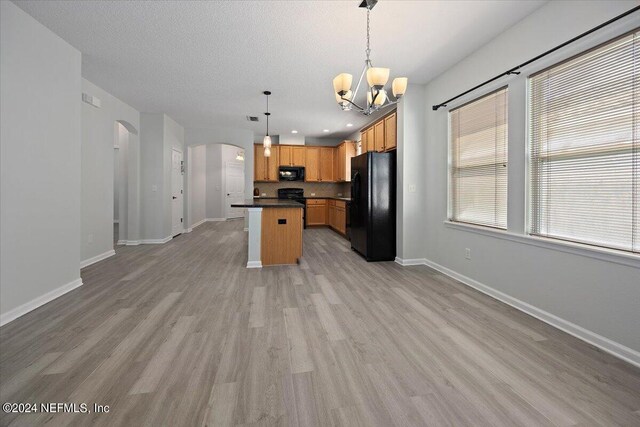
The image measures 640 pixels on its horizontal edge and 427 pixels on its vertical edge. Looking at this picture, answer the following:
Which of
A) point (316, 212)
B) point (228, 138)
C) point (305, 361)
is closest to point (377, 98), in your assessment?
point (305, 361)

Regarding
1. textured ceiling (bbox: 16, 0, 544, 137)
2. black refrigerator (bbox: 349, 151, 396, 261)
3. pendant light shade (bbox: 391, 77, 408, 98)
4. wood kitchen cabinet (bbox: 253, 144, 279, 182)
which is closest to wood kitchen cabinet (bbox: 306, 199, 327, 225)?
wood kitchen cabinet (bbox: 253, 144, 279, 182)

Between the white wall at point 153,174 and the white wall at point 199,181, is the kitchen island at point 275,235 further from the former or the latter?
the white wall at point 199,181

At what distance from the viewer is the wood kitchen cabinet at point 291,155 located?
25.8ft

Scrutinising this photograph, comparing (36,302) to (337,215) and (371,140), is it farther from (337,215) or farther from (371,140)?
(337,215)

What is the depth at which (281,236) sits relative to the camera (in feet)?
13.6

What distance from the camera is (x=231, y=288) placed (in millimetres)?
3078

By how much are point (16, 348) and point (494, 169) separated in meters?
4.35

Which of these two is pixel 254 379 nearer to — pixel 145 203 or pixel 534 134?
pixel 534 134

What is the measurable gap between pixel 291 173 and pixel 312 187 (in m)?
0.86

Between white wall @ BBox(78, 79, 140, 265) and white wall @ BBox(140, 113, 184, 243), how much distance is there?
0.82 meters

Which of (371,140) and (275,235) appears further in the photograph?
(371,140)

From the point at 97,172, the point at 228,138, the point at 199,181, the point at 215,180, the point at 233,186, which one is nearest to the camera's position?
the point at 97,172

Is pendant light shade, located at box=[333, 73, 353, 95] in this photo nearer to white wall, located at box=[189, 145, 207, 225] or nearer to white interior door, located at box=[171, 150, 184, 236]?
white interior door, located at box=[171, 150, 184, 236]

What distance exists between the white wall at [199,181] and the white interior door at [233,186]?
74cm
